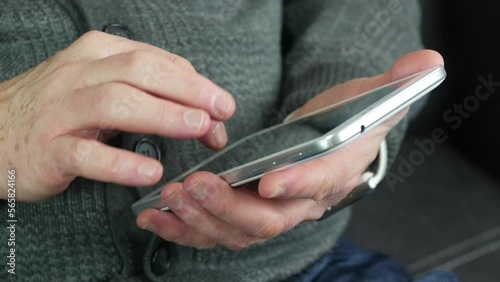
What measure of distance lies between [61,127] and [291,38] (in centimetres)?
40

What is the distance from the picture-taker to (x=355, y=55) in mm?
617

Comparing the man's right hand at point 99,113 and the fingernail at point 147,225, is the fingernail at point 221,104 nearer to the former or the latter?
the man's right hand at point 99,113

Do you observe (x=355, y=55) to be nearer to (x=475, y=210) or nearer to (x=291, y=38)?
(x=291, y=38)

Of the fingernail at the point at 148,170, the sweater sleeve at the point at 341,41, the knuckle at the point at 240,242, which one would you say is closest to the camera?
the fingernail at the point at 148,170

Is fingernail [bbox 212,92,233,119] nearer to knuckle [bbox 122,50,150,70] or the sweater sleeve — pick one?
knuckle [bbox 122,50,150,70]

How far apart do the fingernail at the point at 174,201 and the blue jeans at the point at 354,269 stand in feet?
0.61

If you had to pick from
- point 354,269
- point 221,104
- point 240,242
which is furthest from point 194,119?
point 354,269

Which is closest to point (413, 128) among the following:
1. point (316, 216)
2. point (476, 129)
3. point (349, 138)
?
point (476, 129)

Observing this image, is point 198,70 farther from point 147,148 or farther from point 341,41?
point 341,41

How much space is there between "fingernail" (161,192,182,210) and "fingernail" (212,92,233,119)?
64 millimetres

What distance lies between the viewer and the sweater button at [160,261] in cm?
47

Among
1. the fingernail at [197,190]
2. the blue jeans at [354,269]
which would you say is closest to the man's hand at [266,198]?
the fingernail at [197,190]

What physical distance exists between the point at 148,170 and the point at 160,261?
0.17 meters

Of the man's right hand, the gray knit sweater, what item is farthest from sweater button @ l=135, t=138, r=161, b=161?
the man's right hand
